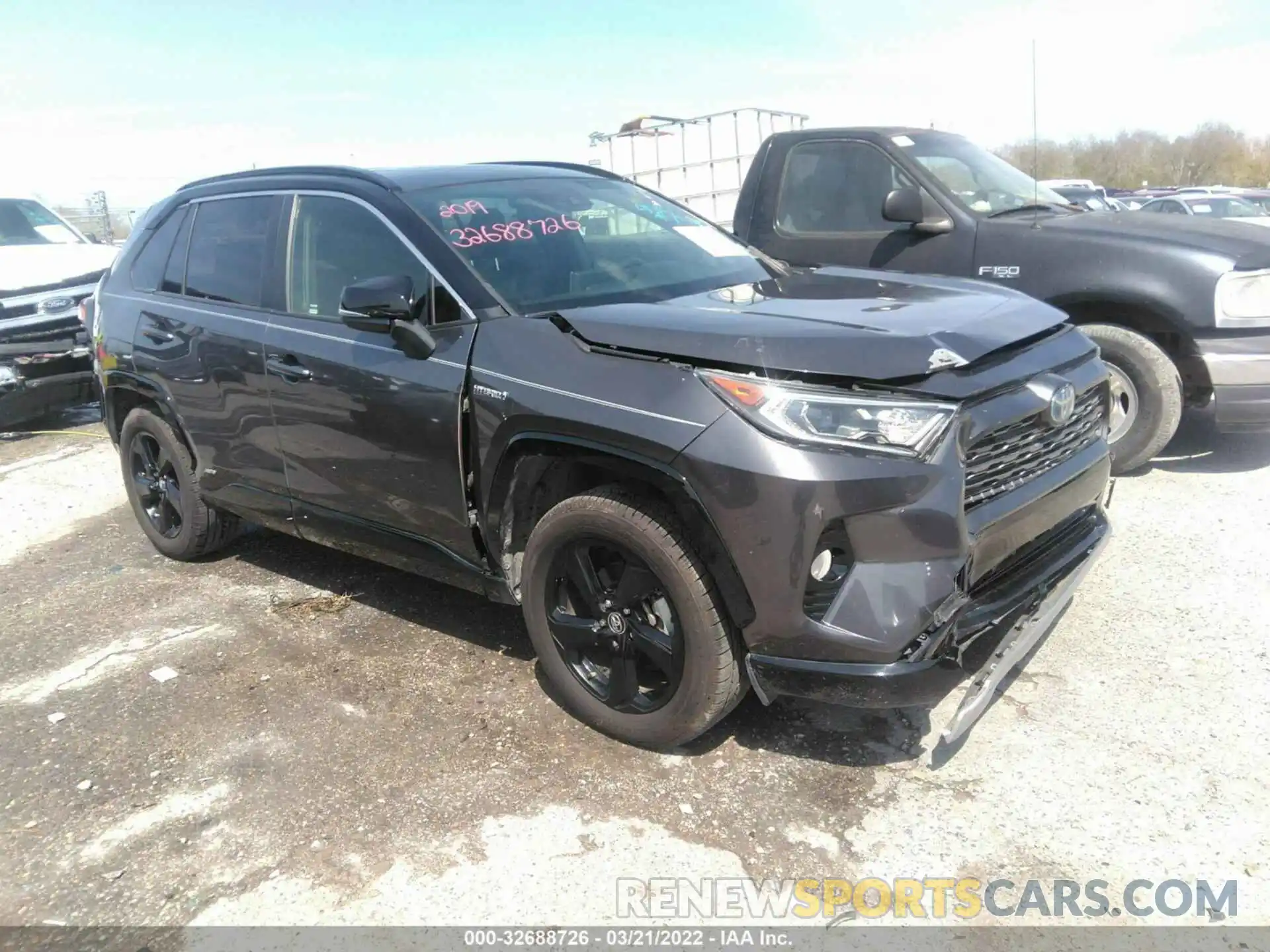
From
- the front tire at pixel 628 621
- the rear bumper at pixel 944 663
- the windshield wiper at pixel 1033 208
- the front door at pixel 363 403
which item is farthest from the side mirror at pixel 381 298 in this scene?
the windshield wiper at pixel 1033 208

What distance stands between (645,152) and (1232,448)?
8.74m

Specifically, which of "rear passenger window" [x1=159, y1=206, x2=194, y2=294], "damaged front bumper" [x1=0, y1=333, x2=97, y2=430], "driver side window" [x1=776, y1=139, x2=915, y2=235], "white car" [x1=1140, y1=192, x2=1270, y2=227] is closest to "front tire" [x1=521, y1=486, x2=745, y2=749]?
"rear passenger window" [x1=159, y1=206, x2=194, y2=294]

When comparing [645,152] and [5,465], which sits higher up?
[645,152]

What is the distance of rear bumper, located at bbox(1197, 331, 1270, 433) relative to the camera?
484cm

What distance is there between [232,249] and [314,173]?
0.64 metres

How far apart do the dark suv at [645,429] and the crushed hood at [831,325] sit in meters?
0.01

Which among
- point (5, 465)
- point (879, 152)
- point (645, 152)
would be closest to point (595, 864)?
point (879, 152)

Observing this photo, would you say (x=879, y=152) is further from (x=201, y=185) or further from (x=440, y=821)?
(x=440, y=821)

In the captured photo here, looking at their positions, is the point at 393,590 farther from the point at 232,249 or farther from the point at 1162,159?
the point at 1162,159

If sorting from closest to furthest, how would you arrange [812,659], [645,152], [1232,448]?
1. [812,659]
2. [1232,448]
3. [645,152]

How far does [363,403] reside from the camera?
3.50 m

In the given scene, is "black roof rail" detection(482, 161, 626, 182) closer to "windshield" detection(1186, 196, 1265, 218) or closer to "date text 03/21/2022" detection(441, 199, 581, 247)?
"date text 03/21/2022" detection(441, 199, 581, 247)

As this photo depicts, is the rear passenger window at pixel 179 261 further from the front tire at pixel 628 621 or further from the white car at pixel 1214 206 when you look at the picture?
the white car at pixel 1214 206

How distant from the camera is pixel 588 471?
10.1 feet
